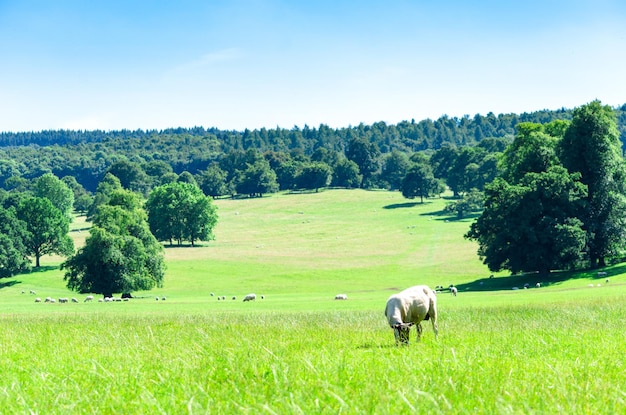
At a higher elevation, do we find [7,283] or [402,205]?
[402,205]

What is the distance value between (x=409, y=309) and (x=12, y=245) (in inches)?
3507

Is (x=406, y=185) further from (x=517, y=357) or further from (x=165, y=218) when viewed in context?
(x=517, y=357)

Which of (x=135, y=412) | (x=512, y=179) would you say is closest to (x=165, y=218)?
(x=512, y=179)

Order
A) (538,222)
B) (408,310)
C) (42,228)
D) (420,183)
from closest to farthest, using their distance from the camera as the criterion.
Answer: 1. (408,310)
2. (538,222)
3. (42,228)
4. (420,183)

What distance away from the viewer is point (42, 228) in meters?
100

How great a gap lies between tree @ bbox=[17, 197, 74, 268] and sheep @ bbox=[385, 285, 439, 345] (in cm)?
9290

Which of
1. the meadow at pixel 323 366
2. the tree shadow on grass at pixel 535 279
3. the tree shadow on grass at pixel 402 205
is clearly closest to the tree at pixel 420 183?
the tree shadow on grass at pixel 402 205

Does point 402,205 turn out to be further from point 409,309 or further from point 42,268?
point 409,309

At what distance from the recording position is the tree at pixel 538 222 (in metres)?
65.1

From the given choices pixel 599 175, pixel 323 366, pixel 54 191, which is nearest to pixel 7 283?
pixel 54 191

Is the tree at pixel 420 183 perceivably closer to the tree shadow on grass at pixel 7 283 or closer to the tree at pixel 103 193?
the tree at pixel 103 193

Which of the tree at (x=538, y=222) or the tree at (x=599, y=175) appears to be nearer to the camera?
the tree at (x=538, y=222)

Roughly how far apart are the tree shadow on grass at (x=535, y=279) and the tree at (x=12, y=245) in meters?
65.4

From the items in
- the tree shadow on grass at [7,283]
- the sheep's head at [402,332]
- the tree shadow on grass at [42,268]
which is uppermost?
the sheep's head at [402,332]
